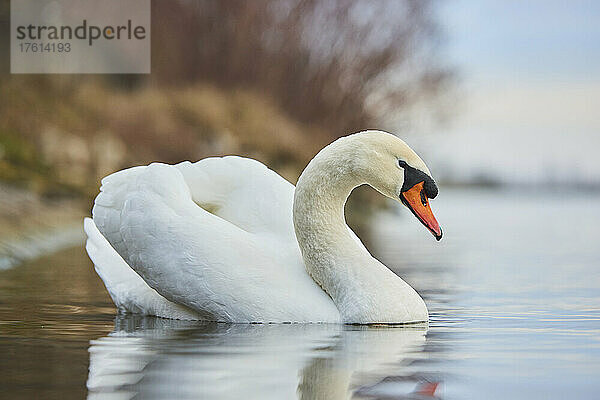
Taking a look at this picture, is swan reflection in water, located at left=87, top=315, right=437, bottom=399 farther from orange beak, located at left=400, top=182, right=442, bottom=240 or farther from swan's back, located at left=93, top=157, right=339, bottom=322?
orange beak, located at left=400, top=182, right=442, bottom=240

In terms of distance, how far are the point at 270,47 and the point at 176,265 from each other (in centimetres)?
1832

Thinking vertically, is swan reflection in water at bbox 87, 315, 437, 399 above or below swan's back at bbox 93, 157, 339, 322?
below

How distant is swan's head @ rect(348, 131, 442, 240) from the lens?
6609 mm

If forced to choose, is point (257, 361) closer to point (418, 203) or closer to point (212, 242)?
point (212, 242)

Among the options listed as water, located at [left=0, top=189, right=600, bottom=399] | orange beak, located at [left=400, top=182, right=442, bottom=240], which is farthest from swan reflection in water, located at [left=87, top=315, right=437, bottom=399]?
orange beak, located at [left=400, top=182, right=442, bottom=240]

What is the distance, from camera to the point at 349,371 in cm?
511

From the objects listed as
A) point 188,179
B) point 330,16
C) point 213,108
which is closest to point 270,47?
point 330,16

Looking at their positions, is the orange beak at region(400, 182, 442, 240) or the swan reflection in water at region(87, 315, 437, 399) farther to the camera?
the orange beak at region(400, 182, 442, 240)

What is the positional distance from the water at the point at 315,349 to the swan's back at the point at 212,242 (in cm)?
14

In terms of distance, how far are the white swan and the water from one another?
13cm

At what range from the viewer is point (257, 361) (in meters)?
5.39

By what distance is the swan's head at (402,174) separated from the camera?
661 centimetres

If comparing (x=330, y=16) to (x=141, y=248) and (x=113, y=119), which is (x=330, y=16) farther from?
(x=141, y=248)

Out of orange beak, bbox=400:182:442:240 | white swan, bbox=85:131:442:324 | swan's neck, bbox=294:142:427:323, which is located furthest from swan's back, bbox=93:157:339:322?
orange beak, bbox=400:182:442:240
